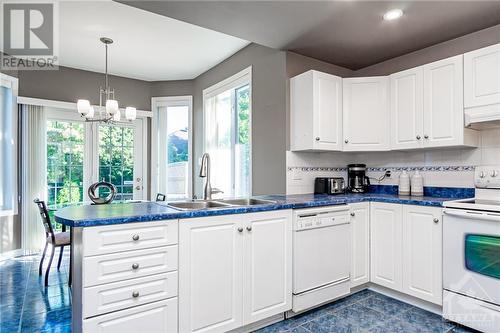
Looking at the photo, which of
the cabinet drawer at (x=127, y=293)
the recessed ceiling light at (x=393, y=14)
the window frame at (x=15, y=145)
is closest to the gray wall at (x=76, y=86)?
the window frame at (x=15, y=145)

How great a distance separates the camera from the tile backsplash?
8.17ft

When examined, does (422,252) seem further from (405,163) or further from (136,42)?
(136,42)

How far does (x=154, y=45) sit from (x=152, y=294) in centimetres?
310

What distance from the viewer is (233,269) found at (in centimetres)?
191

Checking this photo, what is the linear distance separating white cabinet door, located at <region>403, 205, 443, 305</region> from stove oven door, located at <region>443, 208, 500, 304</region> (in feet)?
0.22

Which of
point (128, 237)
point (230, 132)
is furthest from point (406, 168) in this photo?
point (128, 237)

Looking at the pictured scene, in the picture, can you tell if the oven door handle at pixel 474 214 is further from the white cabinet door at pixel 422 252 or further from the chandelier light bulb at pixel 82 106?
the chandelier light bulb at pixel 82 106

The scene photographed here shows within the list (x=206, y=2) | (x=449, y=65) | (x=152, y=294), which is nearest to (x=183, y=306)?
(x=152, y=294)

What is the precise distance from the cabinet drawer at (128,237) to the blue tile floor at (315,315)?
1.06m

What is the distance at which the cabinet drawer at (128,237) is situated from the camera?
146cm

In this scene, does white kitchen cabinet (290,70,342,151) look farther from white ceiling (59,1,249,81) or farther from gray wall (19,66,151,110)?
gray wall (19,66,151,110)

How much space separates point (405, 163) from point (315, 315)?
1871 millimetres

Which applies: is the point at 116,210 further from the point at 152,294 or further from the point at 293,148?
the point at 293,148

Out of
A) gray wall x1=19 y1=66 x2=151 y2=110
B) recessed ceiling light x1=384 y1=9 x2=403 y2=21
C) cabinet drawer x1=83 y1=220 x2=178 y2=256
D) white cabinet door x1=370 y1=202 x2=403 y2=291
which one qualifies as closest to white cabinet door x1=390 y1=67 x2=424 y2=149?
recessed ceiling light x1=384 y1=9 x2=403 y2=21
